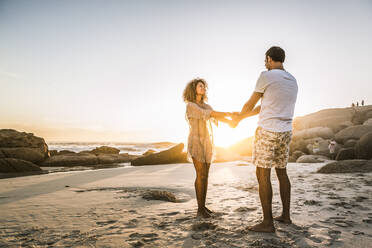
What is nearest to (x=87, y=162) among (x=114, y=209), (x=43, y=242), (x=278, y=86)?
(x=114, y=209)

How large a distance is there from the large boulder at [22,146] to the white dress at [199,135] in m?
12.7

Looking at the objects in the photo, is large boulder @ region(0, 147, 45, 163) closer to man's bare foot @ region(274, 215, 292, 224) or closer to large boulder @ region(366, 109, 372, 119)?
man's bare foot @ region(274, 215, 292, 224)

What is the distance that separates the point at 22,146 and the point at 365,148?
1812 cm

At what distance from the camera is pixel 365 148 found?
34.9ft

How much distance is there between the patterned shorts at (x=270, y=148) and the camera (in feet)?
8.88

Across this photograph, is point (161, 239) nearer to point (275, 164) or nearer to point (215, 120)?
point (275, 164)

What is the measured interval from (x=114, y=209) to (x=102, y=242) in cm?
117

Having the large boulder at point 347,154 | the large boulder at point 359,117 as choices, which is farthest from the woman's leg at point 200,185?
the large boulder at point 359,117

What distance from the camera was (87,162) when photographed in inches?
522

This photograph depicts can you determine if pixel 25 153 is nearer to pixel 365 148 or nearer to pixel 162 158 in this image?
pixel 162 158

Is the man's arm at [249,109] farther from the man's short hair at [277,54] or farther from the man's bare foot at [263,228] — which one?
the man's bare foot at [263,228]

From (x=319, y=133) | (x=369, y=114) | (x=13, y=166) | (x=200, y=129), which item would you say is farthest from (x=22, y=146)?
(x=369, y=114)

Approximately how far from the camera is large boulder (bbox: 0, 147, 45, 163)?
40.2ft

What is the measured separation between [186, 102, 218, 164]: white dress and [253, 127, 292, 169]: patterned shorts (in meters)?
0.86
